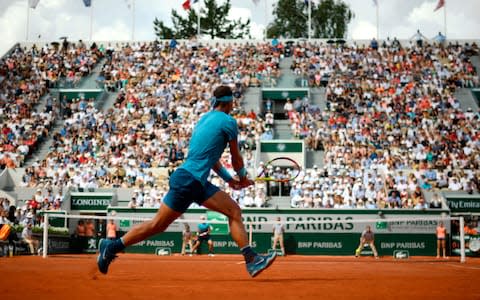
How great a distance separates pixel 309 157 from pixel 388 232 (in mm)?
6605

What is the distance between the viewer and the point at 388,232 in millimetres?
24047

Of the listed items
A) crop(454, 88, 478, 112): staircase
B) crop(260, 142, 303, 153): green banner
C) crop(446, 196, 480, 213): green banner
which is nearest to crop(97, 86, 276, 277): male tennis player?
crop(446, 196, 480, 213): green banner

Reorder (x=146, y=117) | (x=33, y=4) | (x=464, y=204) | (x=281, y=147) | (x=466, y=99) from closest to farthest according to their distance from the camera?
1. (x=464, y=204)
2. (x=281, y=147)
3. (x=146, y=117)
4. (x=466, y=99)
5. (x=33, y=4)

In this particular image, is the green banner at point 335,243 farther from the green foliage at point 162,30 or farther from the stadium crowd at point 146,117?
the green foliage at point 162,30

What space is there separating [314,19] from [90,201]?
Answer: 45778 mm

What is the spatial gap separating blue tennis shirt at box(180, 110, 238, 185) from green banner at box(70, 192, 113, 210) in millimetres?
20568

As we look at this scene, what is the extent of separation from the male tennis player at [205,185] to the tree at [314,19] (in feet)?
198

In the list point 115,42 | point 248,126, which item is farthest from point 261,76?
point 115,42

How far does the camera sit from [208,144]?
755 centimetres

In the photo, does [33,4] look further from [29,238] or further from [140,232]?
[140,232]

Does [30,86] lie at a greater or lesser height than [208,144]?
greater

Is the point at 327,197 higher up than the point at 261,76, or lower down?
lower down

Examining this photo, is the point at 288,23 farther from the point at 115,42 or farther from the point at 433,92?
the point at 433,92

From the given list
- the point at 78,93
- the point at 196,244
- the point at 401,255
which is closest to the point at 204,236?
the point at 196,244
